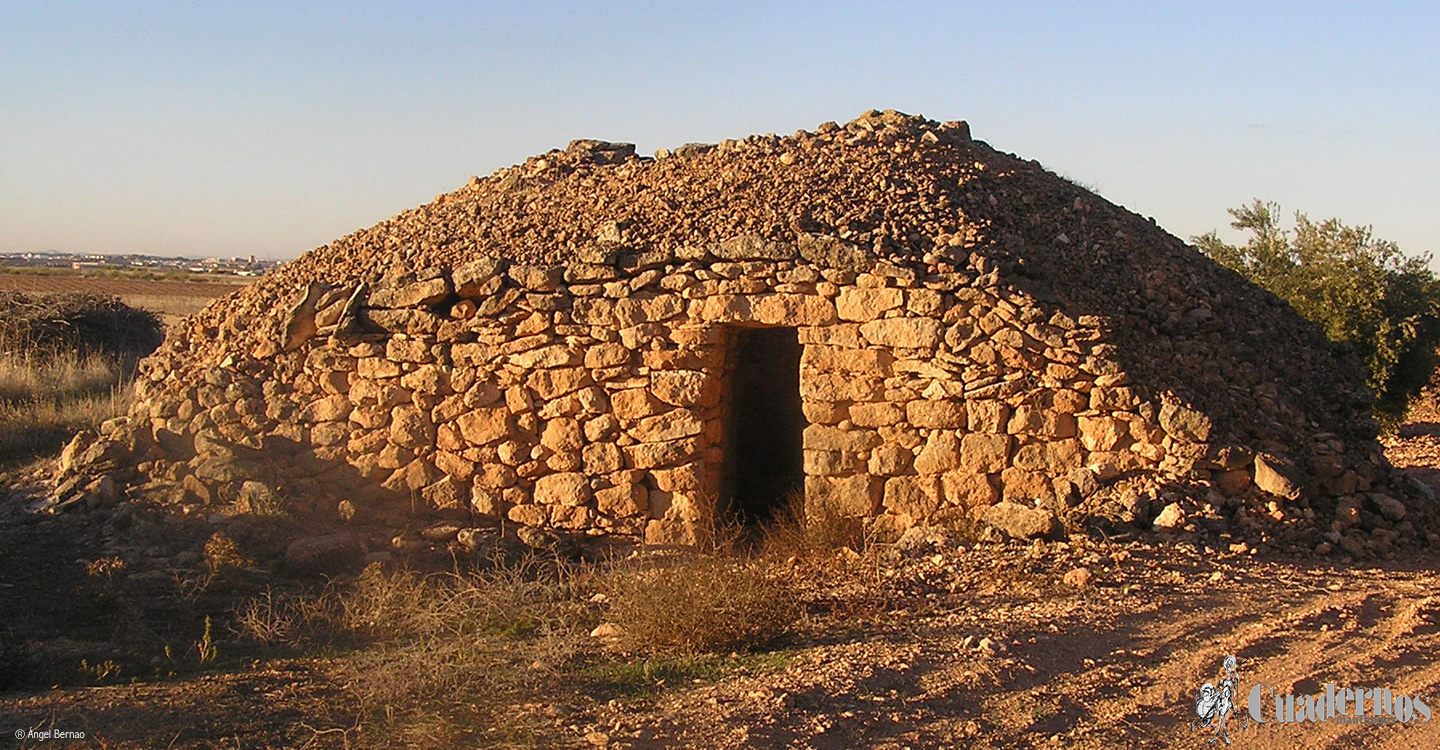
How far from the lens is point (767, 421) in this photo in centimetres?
852

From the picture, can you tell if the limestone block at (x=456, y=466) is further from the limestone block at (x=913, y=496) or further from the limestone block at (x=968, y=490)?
the limestone block at (x=968, y=490)

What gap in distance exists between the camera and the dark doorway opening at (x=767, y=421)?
8.05 metres

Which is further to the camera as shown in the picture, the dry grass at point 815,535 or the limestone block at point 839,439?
the limestone block at point 839,439

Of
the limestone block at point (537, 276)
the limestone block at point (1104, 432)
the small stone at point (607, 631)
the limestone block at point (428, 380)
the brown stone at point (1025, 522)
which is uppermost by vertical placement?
Result: the limestone block at point (537, 276)

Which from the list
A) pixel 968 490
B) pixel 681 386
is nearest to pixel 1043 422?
pixel 968 490

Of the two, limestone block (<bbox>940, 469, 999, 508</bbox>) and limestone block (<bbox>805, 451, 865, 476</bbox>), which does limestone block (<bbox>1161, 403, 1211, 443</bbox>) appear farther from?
limestone block (<bbox>805, 451, 865, 476</bbox>)

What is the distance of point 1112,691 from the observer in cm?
410

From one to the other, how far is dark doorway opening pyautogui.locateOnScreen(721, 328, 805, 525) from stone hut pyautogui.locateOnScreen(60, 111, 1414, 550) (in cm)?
27

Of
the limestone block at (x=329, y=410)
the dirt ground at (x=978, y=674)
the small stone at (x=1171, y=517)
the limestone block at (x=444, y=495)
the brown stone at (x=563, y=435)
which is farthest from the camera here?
the limestone block at (x=329, y=410)

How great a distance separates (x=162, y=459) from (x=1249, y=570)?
6327mm

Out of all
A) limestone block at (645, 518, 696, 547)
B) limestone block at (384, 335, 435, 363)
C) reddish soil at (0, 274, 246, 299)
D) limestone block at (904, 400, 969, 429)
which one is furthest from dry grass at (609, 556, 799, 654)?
reddish soil at (0, 274, 246, 299)

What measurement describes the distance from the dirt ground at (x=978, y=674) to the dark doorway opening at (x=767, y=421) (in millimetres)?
2307

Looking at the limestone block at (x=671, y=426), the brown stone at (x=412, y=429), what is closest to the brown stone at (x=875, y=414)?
the limestone block at (x=671, y=426)

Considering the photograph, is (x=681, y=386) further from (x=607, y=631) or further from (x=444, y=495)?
(x=607, y=631)
